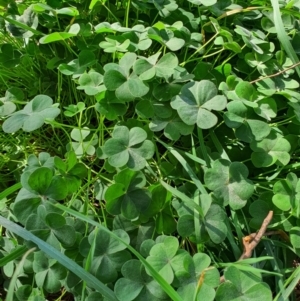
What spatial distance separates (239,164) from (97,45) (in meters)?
0.48

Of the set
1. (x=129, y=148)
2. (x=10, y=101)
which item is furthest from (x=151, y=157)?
(x=10, y=101)

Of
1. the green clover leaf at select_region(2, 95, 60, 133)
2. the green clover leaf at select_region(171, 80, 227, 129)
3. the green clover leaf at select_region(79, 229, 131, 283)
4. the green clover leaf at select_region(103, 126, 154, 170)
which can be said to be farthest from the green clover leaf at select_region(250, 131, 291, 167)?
the green clover leaf at select_region(2, 95, 60, 133)

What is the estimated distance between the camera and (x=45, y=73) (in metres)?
1.28

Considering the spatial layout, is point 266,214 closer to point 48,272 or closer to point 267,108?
point 267,108

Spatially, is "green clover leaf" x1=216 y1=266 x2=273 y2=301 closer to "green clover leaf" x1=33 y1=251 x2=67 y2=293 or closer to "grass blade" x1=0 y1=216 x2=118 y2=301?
"grass blade" x1=0 y1=216 x2=118 y2=301

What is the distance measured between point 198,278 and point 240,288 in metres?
0.08

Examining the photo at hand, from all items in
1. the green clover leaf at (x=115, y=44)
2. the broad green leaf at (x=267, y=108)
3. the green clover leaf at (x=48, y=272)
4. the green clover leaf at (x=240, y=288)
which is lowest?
the green clover leaf at (x=48, y=272)

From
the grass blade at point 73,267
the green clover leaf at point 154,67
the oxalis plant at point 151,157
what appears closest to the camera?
the grass blade at point 73,267

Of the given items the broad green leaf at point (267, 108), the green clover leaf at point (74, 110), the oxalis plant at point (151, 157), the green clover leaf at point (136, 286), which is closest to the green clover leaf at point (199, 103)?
the oxalis plant at point (151, 157)

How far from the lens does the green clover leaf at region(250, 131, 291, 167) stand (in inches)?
39.8

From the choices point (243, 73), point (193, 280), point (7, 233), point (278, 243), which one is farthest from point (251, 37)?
point (7, 233)

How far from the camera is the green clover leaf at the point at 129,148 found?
0.94 m

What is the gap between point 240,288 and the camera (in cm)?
84

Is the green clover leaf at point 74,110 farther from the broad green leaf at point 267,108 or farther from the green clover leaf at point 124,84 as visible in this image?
the broad green leaf at point 267,108
